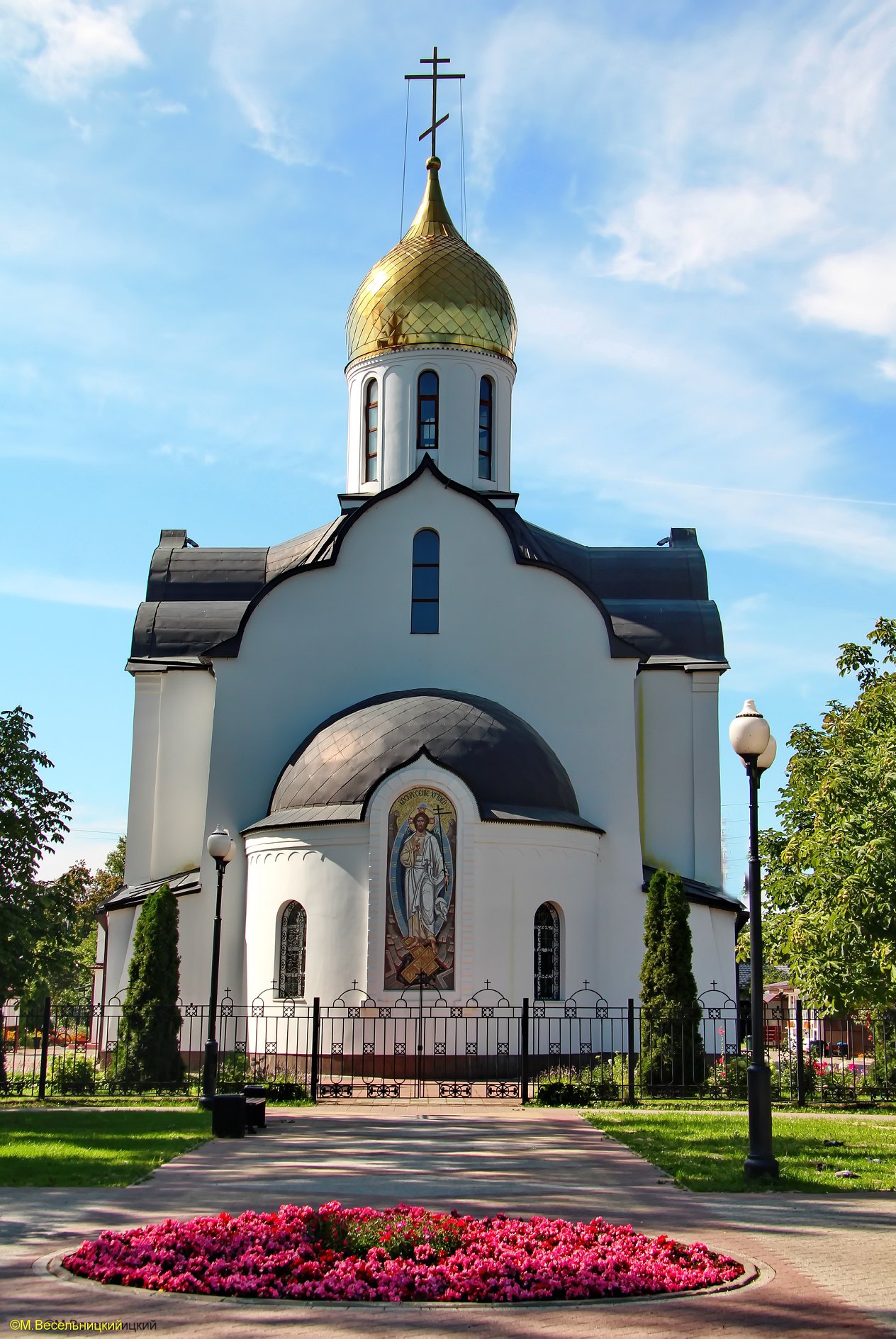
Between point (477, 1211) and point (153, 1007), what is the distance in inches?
440

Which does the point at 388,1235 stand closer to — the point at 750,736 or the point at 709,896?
the point at 750,736

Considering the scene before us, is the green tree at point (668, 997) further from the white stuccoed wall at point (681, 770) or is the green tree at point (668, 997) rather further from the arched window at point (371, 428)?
the arched window at point (371, 428)

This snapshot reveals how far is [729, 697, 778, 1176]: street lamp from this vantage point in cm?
1022

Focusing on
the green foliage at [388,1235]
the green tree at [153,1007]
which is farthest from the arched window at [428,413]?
the green foliage at [388,1235]

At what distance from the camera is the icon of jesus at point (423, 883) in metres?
19.8

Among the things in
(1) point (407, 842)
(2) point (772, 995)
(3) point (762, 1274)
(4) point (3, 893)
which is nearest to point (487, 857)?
(1) point (407, 842)

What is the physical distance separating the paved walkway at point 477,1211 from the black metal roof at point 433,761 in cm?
621

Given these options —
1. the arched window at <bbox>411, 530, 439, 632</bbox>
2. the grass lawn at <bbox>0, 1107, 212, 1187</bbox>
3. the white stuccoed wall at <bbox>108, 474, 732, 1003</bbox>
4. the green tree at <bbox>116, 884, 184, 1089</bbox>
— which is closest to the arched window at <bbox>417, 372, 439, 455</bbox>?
the white stuccoed wall at <bbox>108, 474, 732, 1003</bbox>

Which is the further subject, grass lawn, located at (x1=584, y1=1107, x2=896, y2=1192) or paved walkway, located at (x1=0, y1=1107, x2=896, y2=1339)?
grass lawn, located at (x1=584, y1=1107, x2=896, y2=1192)

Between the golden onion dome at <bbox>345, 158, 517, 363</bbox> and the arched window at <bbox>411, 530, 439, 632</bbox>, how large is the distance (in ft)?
17.6

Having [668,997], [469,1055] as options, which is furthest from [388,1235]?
[469,1055]

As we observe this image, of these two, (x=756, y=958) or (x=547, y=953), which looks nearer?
(x=756, y=958)

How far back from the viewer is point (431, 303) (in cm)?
2759

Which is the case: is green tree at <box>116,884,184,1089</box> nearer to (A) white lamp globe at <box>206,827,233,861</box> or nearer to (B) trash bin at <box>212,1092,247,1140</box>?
(A) white lamp globe at <box>206,827,233,861</box>
